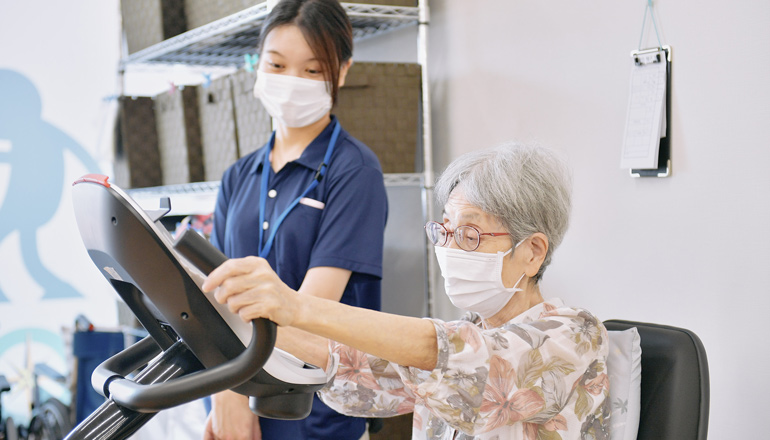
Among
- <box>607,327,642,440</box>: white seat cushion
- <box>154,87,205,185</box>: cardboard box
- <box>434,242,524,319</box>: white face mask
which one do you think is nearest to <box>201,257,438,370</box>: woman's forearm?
<box>434,242,524,319</box>: white face mask

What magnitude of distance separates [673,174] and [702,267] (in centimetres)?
21

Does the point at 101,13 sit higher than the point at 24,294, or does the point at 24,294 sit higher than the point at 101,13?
the point at 101,13

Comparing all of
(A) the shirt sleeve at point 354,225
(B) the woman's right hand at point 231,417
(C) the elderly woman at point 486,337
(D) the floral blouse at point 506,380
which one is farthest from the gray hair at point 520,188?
(B) the woman's right hand at point 231,417

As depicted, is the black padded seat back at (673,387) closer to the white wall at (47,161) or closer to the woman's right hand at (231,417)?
the woman's right hand at (231,417)

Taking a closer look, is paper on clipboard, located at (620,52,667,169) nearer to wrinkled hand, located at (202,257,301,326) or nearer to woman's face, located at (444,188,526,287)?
woman's face, located at (444,188,526,287)

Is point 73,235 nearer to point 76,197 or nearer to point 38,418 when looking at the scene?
point 38,418

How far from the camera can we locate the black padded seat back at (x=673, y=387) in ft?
3.60

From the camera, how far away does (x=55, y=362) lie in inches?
134

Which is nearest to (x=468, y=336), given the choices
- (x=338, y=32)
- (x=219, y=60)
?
(x=338, y=32)

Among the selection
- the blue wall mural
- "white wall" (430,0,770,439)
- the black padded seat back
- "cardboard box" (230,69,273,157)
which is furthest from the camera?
the blue wall mural

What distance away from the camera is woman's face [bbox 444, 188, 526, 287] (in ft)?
3.87

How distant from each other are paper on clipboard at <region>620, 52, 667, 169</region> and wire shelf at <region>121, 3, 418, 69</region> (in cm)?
92

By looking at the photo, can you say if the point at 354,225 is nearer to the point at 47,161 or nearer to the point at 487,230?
the point at 487,230

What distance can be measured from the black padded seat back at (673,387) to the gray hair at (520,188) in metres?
0.23
